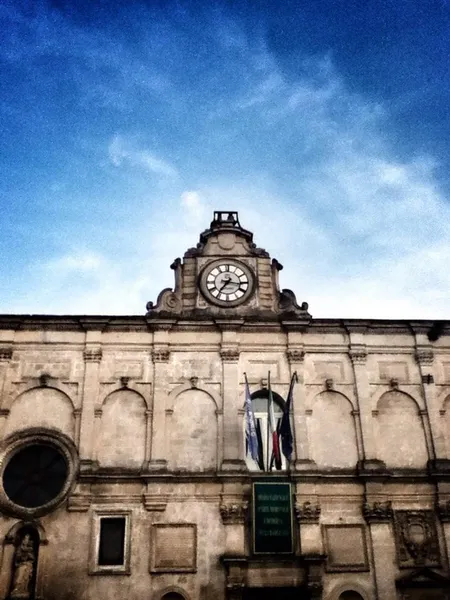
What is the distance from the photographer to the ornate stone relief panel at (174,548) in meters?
18.5

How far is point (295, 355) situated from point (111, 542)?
28.6 feet

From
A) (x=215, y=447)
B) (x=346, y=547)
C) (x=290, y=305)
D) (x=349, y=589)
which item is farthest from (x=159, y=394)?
(x=349, y=589)

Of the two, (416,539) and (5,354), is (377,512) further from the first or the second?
(5,354)

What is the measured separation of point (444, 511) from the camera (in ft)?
63.9

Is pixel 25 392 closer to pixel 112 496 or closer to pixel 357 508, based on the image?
pixel 112 496

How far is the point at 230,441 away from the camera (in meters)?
20.2

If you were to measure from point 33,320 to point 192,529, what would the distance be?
362 inches

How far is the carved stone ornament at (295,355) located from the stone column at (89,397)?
6745 mm

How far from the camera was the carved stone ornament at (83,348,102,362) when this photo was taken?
21.4 metres

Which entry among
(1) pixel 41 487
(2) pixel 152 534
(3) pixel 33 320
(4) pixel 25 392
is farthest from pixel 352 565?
(3) pixel 33 320

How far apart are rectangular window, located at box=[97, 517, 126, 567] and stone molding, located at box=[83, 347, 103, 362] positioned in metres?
5.37

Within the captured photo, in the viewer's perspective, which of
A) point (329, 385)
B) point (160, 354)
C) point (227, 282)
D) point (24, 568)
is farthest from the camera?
point (227, 282)

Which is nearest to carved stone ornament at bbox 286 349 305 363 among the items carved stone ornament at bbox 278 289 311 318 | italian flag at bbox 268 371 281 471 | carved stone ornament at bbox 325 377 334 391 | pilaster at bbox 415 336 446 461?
carved stone ornament at bbox 325 377 334 391

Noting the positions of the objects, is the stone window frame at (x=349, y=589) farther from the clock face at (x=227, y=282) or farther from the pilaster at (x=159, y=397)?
the clock face at (x=227, y=282)
